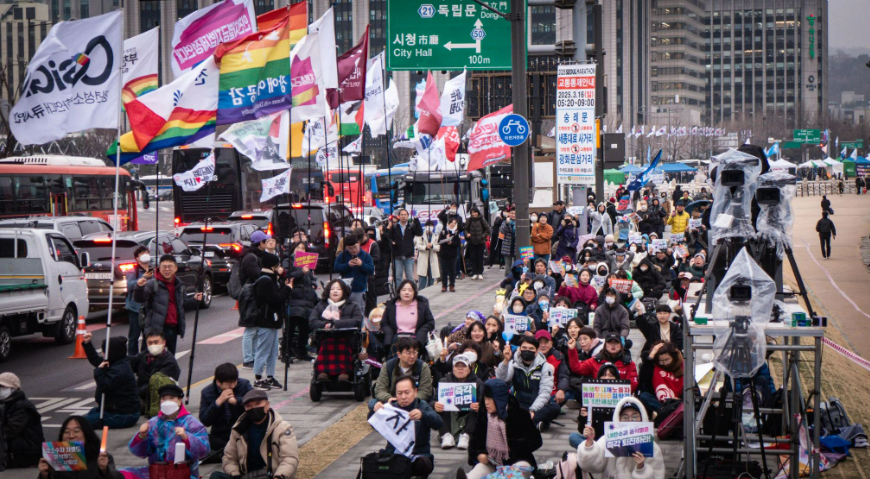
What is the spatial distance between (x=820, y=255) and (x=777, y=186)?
29.1 meters

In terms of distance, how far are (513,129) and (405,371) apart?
278 inches

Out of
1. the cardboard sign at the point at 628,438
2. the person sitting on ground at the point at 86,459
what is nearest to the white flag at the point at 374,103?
the person sitting on ground at the point at 86,459

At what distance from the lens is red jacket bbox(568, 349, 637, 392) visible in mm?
10656

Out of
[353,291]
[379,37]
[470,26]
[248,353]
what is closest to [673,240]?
[470,26]

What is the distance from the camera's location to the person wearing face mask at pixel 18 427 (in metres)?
9.53

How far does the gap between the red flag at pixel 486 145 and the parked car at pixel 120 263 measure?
266 inches

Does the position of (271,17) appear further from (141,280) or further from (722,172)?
(722,172)

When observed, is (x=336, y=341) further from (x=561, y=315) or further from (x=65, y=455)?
(x=65, y=455)

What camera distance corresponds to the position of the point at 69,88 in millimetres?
10594

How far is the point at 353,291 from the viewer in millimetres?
14445

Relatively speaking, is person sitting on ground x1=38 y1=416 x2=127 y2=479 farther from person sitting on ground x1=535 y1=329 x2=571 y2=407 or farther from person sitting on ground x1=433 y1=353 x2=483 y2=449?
person sitting on ground x1=535 y1=329 x2=571 y2=407

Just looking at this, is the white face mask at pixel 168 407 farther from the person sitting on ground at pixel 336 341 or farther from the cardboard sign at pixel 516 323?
the cardboard sign at pixel 516 323

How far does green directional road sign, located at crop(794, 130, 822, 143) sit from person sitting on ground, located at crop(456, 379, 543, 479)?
124 meters

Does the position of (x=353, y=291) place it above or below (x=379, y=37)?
below
